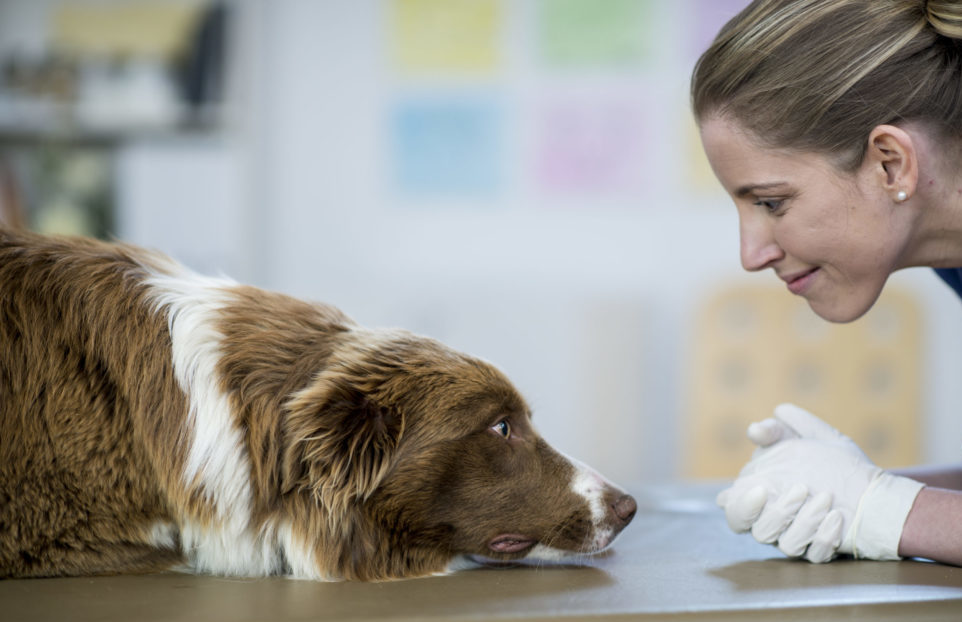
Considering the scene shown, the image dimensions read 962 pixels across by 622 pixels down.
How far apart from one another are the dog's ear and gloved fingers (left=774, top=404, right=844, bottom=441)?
2.18ft

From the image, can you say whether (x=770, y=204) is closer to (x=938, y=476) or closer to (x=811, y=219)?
(x=811, y=219)

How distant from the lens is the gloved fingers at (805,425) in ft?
5.05

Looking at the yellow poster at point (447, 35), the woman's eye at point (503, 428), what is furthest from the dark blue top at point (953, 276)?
the yellow poster at point (447, 35)

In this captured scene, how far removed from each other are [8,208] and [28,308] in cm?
265

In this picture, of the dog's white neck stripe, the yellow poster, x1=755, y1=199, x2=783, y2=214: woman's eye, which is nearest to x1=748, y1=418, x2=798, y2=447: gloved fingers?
x1=755, y1=199, x2=783, y2=214: woman's eye

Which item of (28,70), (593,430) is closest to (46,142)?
(28,70)

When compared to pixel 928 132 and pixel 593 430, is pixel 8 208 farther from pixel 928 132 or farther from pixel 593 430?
pixel 928 132

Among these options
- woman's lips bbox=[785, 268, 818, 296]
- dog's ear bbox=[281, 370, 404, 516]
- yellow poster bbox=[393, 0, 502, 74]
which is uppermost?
yellow poster bbox=[393, 0, 502, 74]

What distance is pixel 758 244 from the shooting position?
1.50 m

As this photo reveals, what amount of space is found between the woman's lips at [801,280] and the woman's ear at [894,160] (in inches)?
7.3

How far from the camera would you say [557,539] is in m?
1.39

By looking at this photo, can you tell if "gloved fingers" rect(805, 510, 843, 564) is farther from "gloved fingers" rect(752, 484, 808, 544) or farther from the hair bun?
the hair bun

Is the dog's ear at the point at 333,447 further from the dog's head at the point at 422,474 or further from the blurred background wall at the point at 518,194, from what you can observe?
the blurred background wall at the point at 518,194

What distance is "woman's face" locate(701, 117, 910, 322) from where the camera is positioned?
4.62 ft
